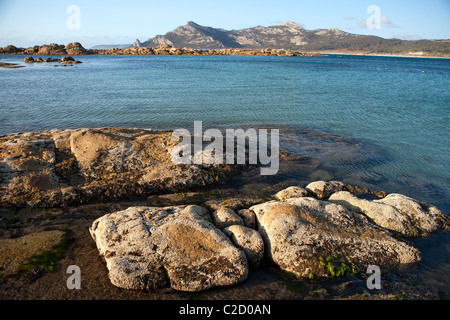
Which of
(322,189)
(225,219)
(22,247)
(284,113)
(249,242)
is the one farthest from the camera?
(284,113)

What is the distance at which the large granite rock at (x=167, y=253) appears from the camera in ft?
25.4

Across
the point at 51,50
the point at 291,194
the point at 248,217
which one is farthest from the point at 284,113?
the point at 51,50

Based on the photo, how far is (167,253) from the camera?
816 centimetres

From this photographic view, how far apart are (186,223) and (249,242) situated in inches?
88.0

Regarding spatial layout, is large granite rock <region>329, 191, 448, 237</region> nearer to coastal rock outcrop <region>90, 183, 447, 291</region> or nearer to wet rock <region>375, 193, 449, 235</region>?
wet rock <region>375, 193, 449, 235</region>

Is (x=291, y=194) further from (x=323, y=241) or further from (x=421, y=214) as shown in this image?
(x=421, y=214)

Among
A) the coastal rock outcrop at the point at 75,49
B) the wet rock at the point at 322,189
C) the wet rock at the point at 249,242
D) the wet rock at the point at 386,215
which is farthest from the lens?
the coastal rock outcrop at the point at 75,49

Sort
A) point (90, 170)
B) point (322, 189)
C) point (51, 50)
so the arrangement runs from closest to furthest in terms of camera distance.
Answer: point (322, 189) → point (90, 170) → point (51, 50)

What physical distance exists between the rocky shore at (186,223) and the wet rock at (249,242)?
3 cm

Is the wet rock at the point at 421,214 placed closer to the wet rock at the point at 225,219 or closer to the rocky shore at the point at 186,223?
the rocky shore at the point at 186,223

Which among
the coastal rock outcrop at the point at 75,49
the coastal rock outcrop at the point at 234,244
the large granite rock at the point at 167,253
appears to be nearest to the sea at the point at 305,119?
the coastal rock outcrop at the point at 234,244

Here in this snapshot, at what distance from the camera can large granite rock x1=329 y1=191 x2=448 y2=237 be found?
10820 mm

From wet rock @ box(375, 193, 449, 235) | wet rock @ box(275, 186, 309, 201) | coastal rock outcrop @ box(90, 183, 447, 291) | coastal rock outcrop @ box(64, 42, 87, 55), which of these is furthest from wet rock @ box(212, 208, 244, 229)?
coastal rock outcrop @ box(64, 42, 87, 55)

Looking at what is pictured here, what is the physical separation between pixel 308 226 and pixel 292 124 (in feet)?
56.6
